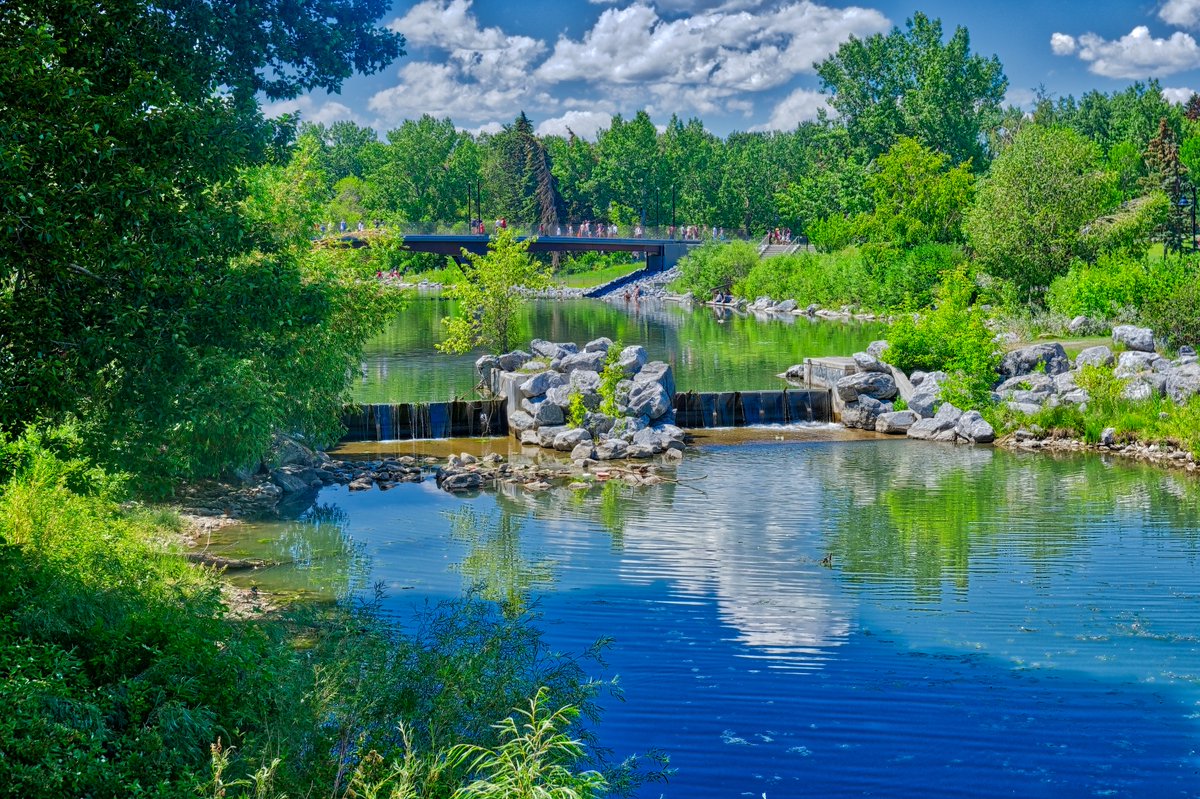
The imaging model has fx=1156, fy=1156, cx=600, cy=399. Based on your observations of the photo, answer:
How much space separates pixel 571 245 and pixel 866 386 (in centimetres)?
5411

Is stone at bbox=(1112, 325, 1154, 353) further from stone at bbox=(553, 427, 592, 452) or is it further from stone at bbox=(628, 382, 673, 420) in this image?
stone at bbox=(553, 427, 592, 452)

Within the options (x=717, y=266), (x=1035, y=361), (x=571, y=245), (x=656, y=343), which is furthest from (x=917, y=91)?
(x=1035, y=361)

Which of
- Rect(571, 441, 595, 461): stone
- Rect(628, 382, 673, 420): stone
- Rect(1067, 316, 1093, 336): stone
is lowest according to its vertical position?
Rect(571, 441, 595, 461): stone

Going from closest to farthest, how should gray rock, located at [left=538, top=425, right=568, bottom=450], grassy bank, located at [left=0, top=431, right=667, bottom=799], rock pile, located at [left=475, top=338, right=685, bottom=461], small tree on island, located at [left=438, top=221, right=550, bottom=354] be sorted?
1. grassy bank, located at [left=0, top=431, right=667, bottom=799]
2. rock pile, located at [left=475, top=338, right=685, bottom=461]
3. gray rock, located at [left=538, top=425, right=568, bottom=450]
4. small tree on island, located at [left=438, top=221, right=550, bottom=354]

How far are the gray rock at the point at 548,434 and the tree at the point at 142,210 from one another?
1363cm

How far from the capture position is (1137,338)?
33062 millimetres

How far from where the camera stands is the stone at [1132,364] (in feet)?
99.8

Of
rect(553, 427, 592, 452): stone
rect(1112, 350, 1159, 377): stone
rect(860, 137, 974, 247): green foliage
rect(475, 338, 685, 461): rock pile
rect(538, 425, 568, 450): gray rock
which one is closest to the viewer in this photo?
rect(475, 338, 685, 461): rock pile

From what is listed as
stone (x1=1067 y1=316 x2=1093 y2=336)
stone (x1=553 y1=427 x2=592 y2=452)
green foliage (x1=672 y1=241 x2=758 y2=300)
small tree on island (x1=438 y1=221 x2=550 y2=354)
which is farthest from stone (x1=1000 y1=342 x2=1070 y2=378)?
green foliage (x1=672 y1=241 x2=758 y2=300)

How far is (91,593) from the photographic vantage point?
1145cm

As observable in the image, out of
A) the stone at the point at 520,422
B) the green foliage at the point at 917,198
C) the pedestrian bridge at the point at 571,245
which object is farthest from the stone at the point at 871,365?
the pedestrian bridge at the point at 571,245

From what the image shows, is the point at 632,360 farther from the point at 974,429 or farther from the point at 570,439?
the point at 974,429

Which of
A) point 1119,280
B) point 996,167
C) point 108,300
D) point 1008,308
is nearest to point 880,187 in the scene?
point 996,167

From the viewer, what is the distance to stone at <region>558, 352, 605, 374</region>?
3266cm
